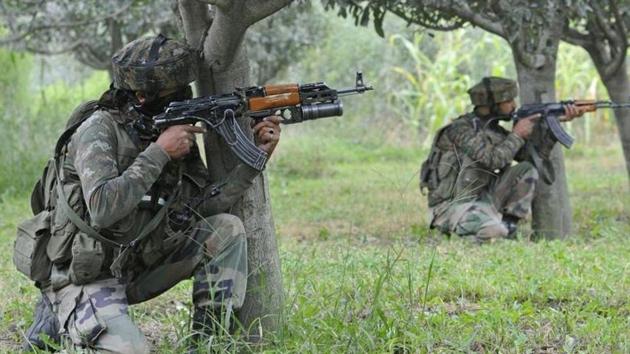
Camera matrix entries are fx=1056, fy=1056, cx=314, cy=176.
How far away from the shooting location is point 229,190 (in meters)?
4.05

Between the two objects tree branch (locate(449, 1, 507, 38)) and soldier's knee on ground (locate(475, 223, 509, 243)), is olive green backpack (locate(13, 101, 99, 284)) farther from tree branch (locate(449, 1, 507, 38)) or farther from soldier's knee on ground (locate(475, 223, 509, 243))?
soldier's knee on ground (locate(475, 223, 509, 243))

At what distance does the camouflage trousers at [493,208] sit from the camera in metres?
7.69

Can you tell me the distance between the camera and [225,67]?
4.04m

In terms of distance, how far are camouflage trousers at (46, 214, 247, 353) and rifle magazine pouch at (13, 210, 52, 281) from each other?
0.10 metres

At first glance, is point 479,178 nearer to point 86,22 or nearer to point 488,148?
point 488,148

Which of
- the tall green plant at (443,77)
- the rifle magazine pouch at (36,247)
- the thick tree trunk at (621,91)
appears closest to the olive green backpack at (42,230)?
the rifle magazine pouch at (36,247)

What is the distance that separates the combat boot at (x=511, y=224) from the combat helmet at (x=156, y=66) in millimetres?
4487

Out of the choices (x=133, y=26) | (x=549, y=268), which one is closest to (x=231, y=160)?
(x=549, y=268)

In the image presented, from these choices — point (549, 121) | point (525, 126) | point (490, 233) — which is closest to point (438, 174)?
point (490, 233)

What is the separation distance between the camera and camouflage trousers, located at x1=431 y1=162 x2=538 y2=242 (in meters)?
7.69

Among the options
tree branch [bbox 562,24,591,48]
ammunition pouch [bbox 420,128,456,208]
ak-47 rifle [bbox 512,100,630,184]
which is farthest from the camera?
tree branch [bbox 562,24,591,48]

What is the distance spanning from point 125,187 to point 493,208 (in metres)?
4.70

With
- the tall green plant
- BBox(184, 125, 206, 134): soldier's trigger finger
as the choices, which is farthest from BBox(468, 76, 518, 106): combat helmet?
the tall green plant

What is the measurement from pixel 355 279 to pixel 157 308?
0.96 m
